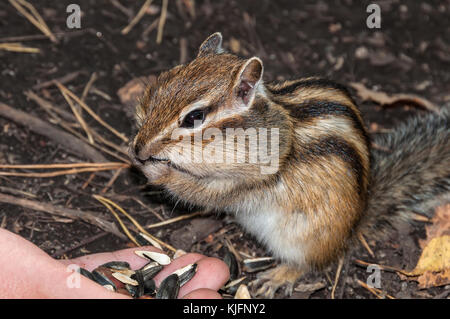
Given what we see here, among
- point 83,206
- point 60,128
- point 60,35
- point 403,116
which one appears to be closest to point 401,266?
point 403,116

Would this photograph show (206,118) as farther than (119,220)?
No

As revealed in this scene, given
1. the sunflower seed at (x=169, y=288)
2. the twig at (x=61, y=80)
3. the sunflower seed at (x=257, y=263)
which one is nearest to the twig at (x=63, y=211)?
the sunflower seed at (x=169, y=288)

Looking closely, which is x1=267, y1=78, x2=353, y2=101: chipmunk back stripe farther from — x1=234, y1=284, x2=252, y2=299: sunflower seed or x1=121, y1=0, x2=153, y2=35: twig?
x1=121, y1=0, x2=153, y2=35: twig

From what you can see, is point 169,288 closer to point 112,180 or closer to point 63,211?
point 63,211

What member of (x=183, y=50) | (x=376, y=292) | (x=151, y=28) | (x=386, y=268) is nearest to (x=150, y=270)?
(x=376, y=292)

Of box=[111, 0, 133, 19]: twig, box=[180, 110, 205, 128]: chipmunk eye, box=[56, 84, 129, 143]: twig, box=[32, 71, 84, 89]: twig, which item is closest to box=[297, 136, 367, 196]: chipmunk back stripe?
box=[180, 110, 205, 128]: chipmunk eye
